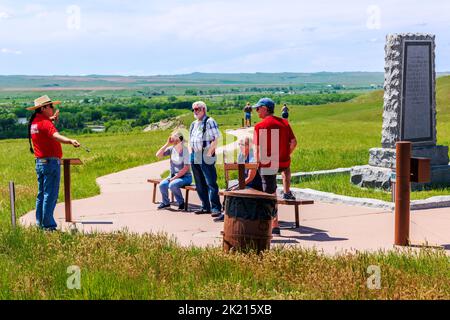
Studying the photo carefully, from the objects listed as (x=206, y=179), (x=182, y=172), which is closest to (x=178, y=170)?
(x=182, y=172)

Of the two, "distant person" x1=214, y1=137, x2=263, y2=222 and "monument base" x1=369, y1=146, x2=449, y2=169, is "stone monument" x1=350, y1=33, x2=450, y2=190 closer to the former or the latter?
"monument base" x1=369, y1=146, x2=449, y2=169

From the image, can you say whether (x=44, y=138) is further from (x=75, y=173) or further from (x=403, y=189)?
(x=75, y=173)

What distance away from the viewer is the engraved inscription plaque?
14.9 meters

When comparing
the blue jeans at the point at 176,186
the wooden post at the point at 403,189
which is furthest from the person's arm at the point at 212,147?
the wooden post at the point at 403,189

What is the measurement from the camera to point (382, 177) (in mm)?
15312

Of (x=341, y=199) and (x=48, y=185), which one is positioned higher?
(x=48, y=185)

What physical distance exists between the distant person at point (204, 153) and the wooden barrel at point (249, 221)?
9.66 feet

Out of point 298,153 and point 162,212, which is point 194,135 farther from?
point 298,153

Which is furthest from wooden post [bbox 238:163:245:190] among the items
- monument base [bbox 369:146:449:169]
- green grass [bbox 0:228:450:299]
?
monument base [bbox 369:146:449:169]

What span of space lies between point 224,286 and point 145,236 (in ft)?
8.85

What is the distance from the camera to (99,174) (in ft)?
65.5

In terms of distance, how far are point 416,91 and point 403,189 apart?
588 cm

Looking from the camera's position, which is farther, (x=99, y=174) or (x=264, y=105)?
(x=99, y=174)

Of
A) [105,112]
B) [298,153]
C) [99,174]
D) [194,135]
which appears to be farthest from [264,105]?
[105,112]
